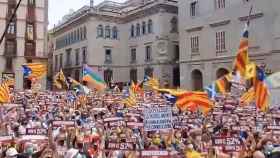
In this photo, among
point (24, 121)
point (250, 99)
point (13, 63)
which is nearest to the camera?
point (24, 121)

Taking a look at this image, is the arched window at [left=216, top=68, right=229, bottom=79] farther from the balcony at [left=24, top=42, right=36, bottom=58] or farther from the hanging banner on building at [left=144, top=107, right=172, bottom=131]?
the hanging banner on building at [left=144, top=107, right=172, bottom=131]

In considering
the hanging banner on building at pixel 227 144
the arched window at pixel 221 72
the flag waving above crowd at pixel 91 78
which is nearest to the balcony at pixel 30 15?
the arched window at pixel 221 72

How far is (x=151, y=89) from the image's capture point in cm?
3562

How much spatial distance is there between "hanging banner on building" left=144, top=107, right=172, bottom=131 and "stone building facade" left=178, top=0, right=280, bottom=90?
26.4 metres

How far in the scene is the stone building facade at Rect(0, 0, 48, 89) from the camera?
163 feet

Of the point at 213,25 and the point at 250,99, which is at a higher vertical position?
the point at 213,25

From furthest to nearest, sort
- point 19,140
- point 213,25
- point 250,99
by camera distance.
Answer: point 213,25 → point 250,99 → point 19,140

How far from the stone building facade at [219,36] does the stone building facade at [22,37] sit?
16692 millimetres

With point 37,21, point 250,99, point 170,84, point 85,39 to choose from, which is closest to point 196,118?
point 250,99

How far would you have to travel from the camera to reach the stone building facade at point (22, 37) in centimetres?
4981

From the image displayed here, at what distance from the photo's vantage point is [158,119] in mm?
12211

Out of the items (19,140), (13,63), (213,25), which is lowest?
(19,140)

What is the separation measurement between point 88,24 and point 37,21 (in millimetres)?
7297

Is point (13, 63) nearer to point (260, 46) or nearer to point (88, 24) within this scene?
point (88, 24)
